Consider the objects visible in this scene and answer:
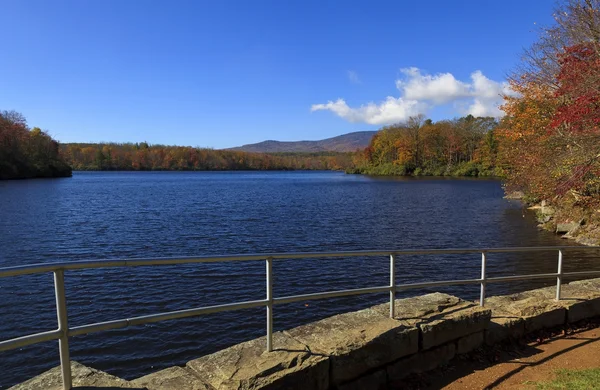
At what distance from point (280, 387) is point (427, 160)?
115 metres

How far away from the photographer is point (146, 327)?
10.2m

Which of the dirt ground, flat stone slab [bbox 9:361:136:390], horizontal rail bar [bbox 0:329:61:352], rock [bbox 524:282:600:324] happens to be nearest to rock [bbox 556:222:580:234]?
rock [bbox 524:282:600:324]

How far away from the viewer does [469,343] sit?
17.9 ft

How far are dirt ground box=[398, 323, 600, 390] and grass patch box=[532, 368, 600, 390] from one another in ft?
0.37

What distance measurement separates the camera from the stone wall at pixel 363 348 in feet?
11.9

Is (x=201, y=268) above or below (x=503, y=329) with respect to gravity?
below

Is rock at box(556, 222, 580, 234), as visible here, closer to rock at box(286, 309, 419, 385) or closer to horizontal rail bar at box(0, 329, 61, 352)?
rock at box(286, 309, 419, 385)

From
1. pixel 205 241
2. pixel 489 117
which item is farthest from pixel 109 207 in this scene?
pixel 489 117

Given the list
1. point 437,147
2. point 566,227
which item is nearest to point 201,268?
point 566,227

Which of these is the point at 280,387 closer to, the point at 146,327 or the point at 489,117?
the point at 146,327

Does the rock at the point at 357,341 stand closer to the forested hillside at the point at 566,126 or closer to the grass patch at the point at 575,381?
the grass patch at the point at 575,381

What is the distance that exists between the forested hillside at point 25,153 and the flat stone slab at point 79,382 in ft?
322

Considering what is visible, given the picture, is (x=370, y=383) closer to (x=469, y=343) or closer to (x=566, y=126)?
(x=469, y=343)

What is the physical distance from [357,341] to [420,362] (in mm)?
1126
